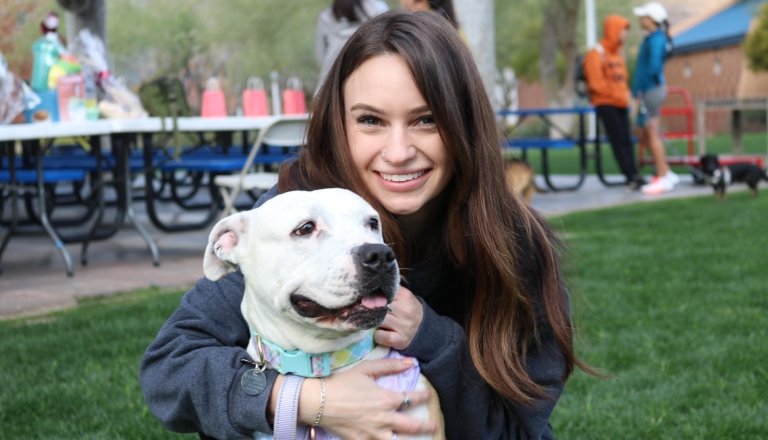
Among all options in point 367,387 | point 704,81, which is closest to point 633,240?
point 367,387

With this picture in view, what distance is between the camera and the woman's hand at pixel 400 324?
2.29 m

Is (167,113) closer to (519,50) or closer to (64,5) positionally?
(64,5)

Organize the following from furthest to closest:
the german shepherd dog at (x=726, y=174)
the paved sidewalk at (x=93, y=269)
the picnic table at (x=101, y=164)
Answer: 1. the german shepherd dog at (x=726, y=174)
2. the picnic table at (x=101, y=164)
3. the paved sidewalk at (x=93, y=269)

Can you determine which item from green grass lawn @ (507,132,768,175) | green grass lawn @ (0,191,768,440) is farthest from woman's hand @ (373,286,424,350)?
green grass lawn @ (507,132,768,175)

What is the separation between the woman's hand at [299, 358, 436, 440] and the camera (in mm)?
2215

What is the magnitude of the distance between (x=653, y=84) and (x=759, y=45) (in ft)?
77.4

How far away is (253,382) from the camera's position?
2213 mm

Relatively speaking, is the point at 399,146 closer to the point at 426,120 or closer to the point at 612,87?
the point at 426,120

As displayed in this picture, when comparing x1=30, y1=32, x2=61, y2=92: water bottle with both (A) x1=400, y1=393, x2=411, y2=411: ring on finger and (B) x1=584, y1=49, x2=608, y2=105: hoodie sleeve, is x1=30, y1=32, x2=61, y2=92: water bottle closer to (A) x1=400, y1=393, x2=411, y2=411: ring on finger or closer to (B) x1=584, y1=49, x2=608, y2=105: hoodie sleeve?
(A) x1=400, y1=393, x2=411, y2=411: ring on finger

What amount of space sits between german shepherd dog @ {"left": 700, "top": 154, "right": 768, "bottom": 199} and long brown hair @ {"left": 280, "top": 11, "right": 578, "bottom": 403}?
314 inches

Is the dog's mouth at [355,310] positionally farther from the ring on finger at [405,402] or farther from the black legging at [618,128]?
the black legging at [618,128]

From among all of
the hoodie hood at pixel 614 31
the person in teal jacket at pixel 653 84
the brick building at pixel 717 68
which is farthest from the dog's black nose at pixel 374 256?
the brick building at pixel 717 68

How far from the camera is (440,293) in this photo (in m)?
2.68

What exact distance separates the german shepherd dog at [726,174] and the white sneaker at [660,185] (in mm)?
667
